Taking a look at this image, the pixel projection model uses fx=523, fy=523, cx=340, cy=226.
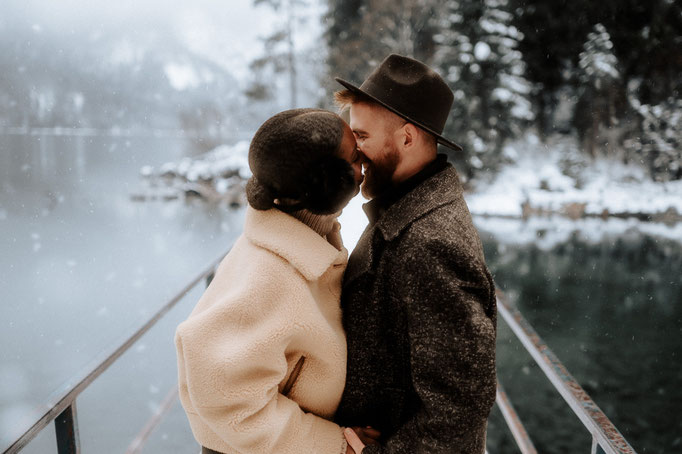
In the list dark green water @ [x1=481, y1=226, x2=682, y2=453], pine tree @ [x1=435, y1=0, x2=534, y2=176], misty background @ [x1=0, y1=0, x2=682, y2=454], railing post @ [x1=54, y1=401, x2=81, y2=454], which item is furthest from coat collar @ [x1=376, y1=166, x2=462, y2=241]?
pine tree @ [x1=435, y1=0, x2=534, y2=176]

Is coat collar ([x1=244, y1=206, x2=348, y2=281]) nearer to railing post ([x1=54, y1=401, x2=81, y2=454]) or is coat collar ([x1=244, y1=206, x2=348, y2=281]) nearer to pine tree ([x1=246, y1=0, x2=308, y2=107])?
railing post ([x1=54, y1=401, x2=81, y2=454])

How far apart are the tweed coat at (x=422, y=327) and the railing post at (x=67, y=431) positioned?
756 millimetres

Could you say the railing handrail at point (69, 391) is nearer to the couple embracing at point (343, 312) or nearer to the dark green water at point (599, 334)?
the couple embracing at point (343, 312)

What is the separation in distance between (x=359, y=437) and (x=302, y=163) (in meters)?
0.72

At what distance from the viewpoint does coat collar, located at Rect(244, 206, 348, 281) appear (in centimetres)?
118

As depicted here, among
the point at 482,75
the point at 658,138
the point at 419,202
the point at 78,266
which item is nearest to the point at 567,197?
the point at 658,138

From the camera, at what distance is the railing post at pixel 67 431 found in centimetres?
144

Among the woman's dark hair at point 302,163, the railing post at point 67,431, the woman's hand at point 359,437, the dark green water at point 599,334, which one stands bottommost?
the dark green water at point 599,334

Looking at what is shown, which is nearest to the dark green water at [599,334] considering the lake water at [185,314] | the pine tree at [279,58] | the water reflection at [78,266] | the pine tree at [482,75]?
the lake water at [185,314]

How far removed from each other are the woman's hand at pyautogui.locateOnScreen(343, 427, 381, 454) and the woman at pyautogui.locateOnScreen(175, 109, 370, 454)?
19 millimetres

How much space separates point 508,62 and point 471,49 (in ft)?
5.81

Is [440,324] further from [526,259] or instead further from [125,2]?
[125,2]

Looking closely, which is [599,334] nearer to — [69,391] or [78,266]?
[69,391]

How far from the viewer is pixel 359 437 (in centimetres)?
135
